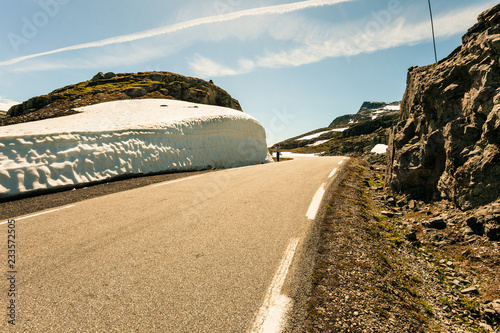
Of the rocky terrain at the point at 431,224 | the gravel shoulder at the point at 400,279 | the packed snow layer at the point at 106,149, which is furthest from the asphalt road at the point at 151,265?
the packed snow layer at the point at 106,149

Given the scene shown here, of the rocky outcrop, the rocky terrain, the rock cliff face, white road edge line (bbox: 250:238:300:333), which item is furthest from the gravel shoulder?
the rocky outcrop

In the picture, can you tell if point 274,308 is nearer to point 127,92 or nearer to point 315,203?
point 315,203

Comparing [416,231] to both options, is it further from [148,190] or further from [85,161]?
[85,161]

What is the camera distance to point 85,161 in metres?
10.1

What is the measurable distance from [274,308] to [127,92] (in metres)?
41.5

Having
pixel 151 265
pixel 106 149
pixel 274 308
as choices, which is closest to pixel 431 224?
pixel 274 308

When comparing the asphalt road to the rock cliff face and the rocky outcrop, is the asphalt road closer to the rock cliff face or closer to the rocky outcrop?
the rock cliff face

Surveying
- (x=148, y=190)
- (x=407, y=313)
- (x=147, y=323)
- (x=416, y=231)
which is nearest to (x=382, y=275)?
(x=407, y=313)

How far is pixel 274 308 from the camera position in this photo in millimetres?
2471

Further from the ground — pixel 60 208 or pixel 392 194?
pixel 60 208

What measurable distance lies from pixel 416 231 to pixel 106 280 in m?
5.40

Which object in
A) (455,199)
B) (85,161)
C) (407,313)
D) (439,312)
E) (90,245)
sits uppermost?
(85,161)

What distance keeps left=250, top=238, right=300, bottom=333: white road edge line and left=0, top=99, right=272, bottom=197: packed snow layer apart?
9297mm

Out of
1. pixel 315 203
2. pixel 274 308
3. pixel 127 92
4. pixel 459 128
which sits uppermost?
pixel 127 92
